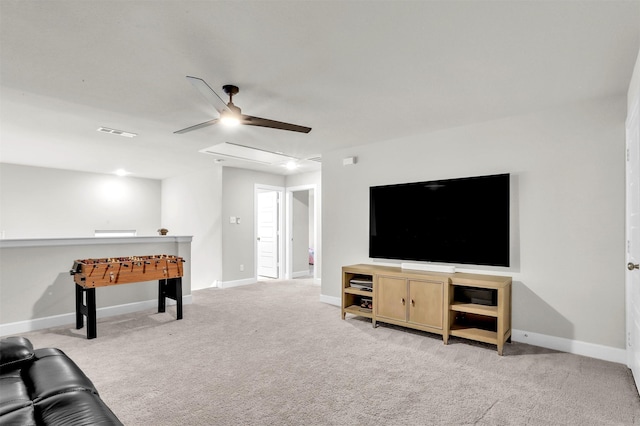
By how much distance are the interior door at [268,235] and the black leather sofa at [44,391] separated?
18.2 feet

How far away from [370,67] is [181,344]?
305 cm

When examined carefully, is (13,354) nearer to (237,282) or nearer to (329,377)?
(329,377)

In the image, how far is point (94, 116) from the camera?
3.54 m

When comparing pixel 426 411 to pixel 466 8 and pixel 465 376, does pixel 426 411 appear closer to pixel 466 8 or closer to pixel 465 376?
pixel 465 376

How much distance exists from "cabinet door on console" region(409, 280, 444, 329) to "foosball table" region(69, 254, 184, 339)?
→ 2.79m

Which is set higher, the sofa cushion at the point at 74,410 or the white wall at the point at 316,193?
the white wall at the point at 316,193

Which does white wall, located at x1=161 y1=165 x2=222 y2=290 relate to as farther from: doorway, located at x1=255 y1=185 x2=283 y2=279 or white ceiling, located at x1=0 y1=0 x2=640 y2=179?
white ceiling, located at x1=0 y1=0 x2=640 y2=179

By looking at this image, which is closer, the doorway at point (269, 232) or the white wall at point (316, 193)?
the white wall at point (316, 193)

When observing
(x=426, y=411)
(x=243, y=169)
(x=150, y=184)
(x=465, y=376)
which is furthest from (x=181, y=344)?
(x=150, y=184)

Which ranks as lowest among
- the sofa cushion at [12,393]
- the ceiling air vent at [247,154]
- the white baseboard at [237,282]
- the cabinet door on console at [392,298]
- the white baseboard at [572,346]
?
the white baseboard at [237,282]

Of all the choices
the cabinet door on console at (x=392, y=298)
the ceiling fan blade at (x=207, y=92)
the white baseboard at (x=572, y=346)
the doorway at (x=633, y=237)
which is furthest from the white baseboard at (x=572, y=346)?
the ceiling fan blade at (x=207, y=92)

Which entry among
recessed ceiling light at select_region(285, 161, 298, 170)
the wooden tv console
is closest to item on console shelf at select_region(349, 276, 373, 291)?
the wooden tv console

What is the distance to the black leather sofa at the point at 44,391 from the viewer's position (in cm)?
123

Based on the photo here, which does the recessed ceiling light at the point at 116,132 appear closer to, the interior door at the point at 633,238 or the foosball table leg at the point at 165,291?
the foosball table leg at the point at 165,291
